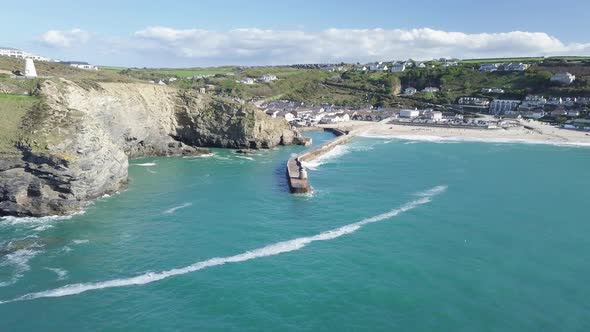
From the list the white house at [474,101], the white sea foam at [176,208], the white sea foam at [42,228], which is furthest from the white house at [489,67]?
the white sea foam at [42,228]

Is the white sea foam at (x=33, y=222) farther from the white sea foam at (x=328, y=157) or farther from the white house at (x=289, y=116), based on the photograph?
the white house at (x=289, y=116)

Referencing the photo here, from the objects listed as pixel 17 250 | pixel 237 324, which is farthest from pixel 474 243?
pixel 17 250

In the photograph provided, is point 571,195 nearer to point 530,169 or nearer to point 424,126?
point 530,169

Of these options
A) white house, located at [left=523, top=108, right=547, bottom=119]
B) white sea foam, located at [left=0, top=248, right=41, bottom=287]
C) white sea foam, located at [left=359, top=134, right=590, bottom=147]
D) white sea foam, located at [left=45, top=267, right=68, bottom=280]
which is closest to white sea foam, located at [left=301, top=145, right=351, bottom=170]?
white sea foam, located at [left=359, top=134, right=590, bottom=147]

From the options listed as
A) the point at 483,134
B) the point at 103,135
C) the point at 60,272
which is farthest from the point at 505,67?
the point at 60,272

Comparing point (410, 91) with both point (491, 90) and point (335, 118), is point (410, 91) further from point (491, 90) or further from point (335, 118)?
point (335, 118)
